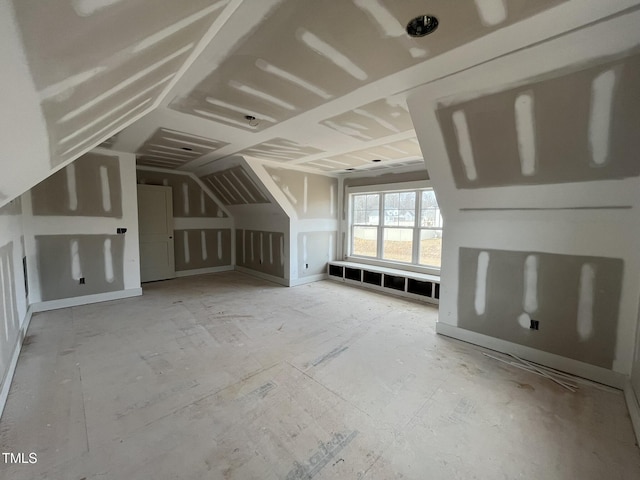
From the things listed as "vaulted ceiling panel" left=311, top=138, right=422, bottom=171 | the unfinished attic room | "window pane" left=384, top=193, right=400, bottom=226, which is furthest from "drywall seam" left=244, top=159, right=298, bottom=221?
"window pane" left=384, top=193, right=400, bottom=226

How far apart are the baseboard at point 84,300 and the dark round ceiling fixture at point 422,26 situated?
17.5 feet

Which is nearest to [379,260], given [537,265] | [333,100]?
[537,265]

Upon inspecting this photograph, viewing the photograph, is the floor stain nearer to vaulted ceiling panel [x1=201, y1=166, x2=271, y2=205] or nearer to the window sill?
the window sill

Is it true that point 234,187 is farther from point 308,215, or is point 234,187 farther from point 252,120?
point 252,120

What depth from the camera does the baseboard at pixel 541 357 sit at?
233 centimetres

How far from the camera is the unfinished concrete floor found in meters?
1.55

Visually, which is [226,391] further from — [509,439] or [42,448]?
[509,439]

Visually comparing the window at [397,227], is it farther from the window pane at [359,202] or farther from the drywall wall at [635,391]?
the drywall wall at [635,391]

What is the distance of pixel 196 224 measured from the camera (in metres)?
6.53

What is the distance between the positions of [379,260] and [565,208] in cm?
350

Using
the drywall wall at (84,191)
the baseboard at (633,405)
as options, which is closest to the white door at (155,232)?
the drywall wall at (84,191)

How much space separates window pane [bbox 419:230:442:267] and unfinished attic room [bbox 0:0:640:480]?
121 cm

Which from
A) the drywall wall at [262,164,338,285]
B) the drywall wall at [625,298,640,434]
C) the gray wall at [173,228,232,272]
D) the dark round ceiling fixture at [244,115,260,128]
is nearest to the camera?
the drywall wall at [625,298,640,434]

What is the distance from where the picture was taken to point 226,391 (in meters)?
2.18
